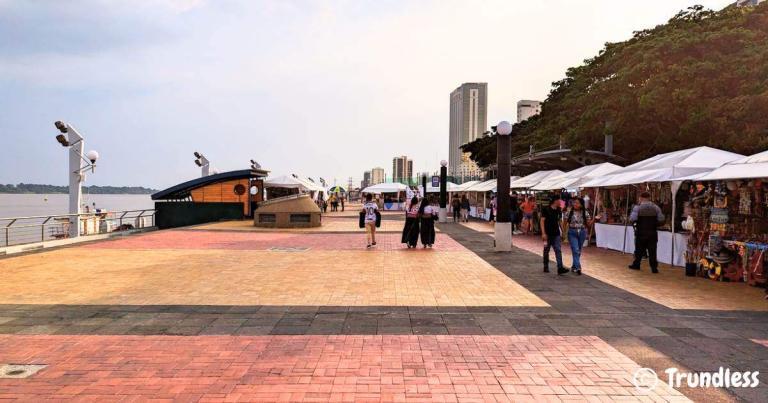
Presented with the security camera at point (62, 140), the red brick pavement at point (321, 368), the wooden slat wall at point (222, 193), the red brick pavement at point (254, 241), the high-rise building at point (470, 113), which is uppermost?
the high-rise building at point (470, 113)

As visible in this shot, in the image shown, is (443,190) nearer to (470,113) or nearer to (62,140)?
(62,140)

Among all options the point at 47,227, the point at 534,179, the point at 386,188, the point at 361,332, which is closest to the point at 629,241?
the point at 361,332

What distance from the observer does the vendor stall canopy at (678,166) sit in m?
10.2

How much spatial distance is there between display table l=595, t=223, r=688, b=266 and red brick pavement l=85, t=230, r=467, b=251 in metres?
4.02

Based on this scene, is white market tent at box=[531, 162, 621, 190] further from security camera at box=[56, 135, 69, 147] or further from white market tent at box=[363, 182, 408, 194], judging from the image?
white market tent at box=[363, 182, 408, 194]

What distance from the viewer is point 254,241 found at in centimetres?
1553

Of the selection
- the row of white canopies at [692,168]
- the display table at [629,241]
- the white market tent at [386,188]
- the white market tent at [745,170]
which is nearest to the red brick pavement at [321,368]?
the white market tent at [745,170]

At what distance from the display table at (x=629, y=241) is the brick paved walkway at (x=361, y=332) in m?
1.31

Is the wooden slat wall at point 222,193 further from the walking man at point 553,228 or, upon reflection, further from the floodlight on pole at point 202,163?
the walking man at point 553,228

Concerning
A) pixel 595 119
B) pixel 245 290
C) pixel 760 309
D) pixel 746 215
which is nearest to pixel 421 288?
pixel 245 290

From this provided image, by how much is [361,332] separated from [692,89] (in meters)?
16.6

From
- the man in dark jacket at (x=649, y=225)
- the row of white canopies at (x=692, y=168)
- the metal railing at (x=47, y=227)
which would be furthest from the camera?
the metal railing at (x=47, y=227)

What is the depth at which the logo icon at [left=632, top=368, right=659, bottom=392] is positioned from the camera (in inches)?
155

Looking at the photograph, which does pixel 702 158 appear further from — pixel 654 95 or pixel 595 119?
pixel 595 119
